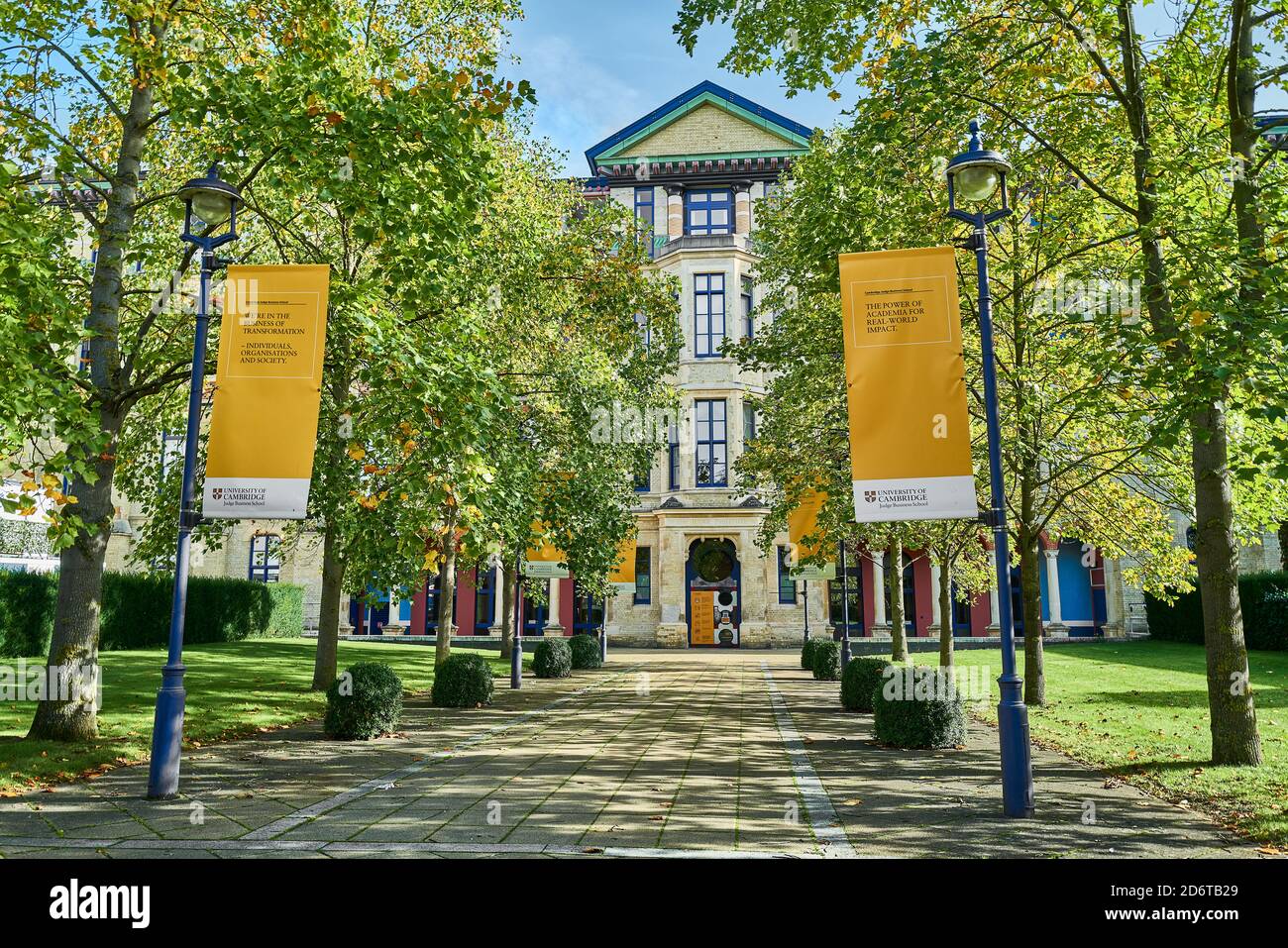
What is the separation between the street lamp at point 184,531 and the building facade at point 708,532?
27056 mm

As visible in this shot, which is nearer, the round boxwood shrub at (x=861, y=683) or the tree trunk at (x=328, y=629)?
the round boxwood shrub at (x=861, y=683)

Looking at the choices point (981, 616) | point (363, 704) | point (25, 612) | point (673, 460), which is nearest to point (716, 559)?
point (673, 460)

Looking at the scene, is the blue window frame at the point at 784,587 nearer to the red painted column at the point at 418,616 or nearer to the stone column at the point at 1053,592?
the stone column at the point at 1053,592

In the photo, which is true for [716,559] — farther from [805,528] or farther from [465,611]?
[805,528]

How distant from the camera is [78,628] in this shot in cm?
1009

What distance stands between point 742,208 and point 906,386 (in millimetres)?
32840

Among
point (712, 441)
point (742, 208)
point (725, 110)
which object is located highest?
point (725, 110)

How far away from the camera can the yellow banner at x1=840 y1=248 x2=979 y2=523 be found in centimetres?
769

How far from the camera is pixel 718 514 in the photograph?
36.8m

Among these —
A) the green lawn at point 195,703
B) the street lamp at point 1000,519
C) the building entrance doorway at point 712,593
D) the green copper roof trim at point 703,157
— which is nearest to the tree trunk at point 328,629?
the green lawn at point 195,703

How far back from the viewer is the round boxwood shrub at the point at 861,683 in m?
14.0

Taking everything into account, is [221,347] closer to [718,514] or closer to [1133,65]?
[1133,65]

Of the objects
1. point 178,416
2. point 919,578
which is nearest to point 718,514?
point 919,578

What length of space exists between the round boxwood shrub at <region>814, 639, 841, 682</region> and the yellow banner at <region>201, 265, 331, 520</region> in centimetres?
1571
